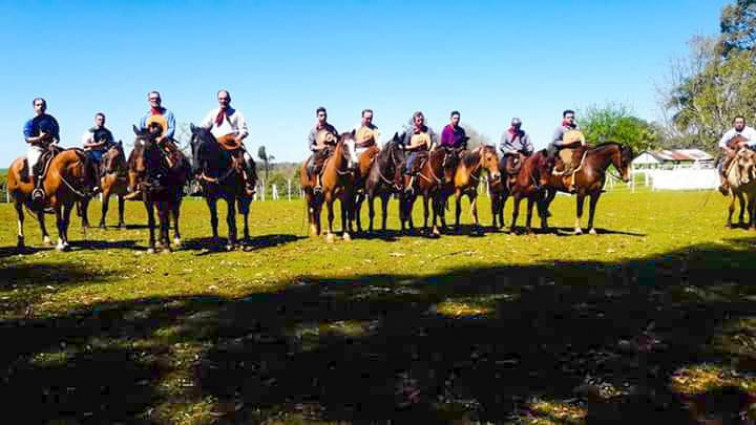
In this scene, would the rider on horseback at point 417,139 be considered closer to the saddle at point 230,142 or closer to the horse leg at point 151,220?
the saddle at point 230,142

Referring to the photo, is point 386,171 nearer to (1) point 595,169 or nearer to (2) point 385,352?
(1) point 595,169

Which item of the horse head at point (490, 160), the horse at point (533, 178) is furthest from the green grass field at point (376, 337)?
the horse head at point (490, 160)

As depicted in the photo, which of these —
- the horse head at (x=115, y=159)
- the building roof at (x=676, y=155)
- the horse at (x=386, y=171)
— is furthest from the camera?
the building roof at (x=676, y=155)

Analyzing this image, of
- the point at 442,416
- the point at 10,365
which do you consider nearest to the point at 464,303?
the point at 442,416

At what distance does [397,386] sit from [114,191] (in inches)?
669

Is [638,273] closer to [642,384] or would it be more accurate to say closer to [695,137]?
[642,384]

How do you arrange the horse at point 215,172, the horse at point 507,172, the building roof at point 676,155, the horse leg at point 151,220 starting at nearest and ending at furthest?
the horse leg at point 151,220
the horse at point 215,172
the horse at point 507,172
the building roof at point 676,155

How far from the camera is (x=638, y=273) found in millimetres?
10320

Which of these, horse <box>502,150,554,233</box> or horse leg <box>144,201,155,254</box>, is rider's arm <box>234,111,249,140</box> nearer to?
horse leg <box>144,201,155,254</box>

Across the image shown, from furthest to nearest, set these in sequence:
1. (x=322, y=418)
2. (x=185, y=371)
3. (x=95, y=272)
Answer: (x=95, y=272)
(x=185, y=371)
(x=322, y=418)

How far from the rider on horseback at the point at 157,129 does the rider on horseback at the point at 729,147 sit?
1455 cm

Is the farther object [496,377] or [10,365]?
[10,365]

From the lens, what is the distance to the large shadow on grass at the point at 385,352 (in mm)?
4754

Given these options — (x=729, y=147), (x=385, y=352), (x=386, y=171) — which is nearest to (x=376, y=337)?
(x=385, y=352)
